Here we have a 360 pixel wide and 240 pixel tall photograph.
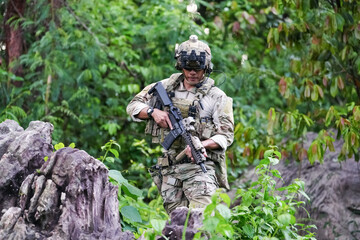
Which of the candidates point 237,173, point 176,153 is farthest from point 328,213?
point 176,153

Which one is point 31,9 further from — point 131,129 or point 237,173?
point 237,173

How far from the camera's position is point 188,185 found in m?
5.68

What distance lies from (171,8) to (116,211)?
620cm

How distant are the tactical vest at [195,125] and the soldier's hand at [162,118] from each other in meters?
0.12

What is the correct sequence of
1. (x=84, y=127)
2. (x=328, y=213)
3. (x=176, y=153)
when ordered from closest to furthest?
(x=176, y=153) → (x=328, y=213) → (x=84, y=127)

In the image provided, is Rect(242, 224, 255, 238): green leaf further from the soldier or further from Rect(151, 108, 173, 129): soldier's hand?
Rect(151, 108, 173, 129): soldier's hand

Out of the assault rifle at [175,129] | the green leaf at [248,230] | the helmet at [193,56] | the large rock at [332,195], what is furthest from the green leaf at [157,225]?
the large rock at [332,195]

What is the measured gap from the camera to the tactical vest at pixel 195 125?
18.7 feet

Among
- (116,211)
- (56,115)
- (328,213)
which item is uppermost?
(116,211)

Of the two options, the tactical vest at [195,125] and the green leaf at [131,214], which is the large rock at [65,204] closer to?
the green leaf at [131,214]

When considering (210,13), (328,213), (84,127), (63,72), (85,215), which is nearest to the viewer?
(85,215)

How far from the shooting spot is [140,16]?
36.4ft

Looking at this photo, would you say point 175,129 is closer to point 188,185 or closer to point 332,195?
point 188,185

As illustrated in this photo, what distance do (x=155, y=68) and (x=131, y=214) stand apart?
4.90 m
